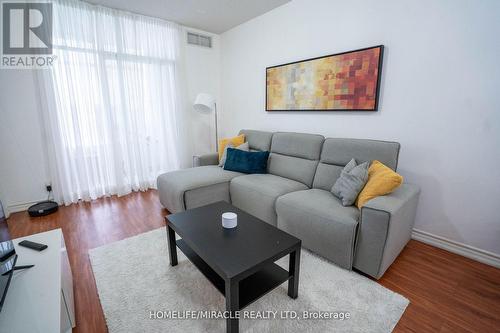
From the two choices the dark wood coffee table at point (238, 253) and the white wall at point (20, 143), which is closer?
the dark wood coffee table at point (238, 253)

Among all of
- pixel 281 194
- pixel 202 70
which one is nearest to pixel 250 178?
pixel 281 194

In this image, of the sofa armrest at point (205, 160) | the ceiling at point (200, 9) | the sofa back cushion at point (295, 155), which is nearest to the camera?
the sofa back cushion at point (295, 155)

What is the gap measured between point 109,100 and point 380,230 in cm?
352

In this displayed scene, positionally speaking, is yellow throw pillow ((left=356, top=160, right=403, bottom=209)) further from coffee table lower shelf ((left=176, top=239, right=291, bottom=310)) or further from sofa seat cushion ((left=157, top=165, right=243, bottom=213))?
sofa seat cushion ((left=157, top=165, right=243, bottom=213))

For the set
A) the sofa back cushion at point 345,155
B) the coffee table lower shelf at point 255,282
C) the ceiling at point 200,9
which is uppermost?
the ceiling at point 200,9

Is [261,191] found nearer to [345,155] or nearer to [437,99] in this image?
[345,155]

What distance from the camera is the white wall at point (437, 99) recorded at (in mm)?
1783

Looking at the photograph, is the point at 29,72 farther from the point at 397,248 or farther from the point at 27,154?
the point at 397,248

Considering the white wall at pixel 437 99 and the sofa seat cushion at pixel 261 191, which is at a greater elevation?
the white wall at pixel 437 99

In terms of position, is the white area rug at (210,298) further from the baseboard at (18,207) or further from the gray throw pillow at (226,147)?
the baseboard at (18,207)

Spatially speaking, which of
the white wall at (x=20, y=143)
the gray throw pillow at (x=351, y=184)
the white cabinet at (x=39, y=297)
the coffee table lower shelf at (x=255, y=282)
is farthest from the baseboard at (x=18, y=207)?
the gray throw pillow at (x=351, y=184)

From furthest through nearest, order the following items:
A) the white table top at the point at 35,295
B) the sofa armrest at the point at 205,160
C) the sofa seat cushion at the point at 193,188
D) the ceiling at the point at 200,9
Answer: the sofa armrest at the point at 205,160 < the ceiling at the point at 200,9 < the sofa seat cushion at the point at 193,188 < the white table top at the point at 35,295

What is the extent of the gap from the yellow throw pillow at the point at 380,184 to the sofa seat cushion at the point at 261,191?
714mm

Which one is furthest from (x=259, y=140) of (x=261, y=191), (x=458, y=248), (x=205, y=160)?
(x=458, y=248)
